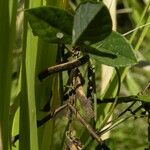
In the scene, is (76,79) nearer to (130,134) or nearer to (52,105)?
(52,105)

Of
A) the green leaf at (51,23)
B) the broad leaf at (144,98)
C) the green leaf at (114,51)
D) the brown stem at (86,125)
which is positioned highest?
the green leaf at (51,23)

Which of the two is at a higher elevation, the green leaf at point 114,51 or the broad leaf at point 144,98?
the green leaf at point 114,51

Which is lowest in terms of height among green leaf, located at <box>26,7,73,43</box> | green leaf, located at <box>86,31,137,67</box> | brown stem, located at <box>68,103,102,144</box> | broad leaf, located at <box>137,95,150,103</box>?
brown stem, located at <box>68,103,102,144</box>

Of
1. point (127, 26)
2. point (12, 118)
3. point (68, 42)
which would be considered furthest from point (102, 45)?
point (127, 26)

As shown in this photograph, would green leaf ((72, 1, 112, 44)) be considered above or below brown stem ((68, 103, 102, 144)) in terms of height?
above
